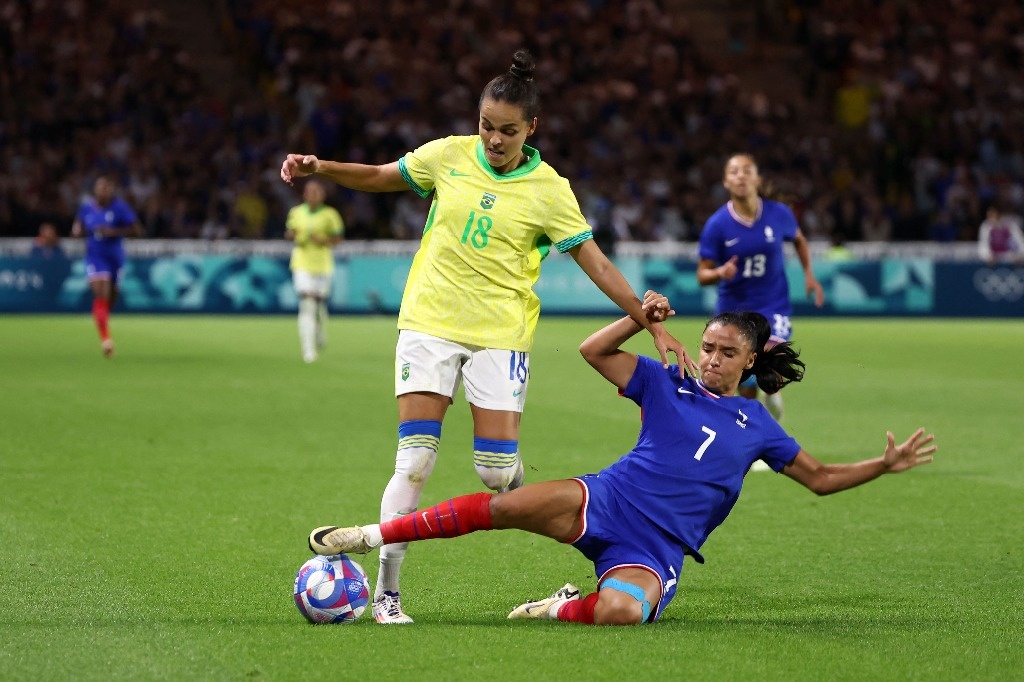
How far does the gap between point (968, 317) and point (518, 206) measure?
2461 cm

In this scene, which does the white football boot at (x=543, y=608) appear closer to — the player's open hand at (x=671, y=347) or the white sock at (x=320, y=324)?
the player's open hand at (x=671, y=347)

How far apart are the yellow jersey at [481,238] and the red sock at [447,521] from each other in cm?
74

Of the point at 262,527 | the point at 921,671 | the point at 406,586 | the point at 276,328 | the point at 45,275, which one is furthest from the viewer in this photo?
the point at 45,275

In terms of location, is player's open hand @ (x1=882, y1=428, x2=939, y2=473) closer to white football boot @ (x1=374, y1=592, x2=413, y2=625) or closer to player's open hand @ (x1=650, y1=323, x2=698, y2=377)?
player's open hand @ (x1=650, y1=323, x2=698, y2=377)

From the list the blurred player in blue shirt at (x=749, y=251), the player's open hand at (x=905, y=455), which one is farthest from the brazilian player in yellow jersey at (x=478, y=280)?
the blurred player in blue shirt at (x=749, y=251)

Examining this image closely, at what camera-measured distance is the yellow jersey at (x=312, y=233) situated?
20672 millimetres

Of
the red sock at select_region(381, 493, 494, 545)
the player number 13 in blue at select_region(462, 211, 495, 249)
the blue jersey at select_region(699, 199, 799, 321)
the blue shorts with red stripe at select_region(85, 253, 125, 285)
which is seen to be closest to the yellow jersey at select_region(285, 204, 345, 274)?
the blue shorts with red stripe at select_region(85, 253, 125, 285)

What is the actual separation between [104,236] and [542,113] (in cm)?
1106

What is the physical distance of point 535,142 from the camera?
30469 millimetres

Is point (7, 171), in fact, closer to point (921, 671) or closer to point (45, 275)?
point (45, 275)

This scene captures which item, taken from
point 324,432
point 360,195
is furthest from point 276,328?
point 324,432

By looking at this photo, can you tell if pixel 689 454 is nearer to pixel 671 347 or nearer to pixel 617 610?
pixel 671 347

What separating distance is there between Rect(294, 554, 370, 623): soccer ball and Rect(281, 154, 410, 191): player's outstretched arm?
1552mm

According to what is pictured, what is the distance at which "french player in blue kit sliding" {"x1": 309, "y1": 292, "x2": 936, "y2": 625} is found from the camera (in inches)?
229
